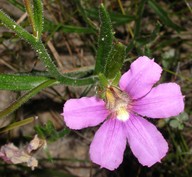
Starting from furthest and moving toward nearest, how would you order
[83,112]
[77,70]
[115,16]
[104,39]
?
[115,16] < [77,70] < [104,39] < [83,112]

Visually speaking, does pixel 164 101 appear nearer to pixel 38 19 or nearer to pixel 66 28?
pixel 38 19

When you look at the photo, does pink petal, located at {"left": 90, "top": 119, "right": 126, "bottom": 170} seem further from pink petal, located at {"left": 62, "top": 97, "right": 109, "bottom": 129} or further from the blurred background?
the blurred background

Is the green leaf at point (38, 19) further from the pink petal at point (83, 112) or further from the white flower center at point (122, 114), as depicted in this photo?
the white flower center at point (122, 114)

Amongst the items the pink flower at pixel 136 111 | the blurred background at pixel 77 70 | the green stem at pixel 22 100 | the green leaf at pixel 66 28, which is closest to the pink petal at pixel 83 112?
the pink flower at pixel 136 111

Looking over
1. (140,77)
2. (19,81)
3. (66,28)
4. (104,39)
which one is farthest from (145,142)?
(66,28)

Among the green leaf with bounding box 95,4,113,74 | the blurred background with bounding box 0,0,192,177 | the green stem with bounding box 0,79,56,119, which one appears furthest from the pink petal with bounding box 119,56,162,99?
the blurred background with bounding box 0,0,192,177

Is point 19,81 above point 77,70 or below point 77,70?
above
